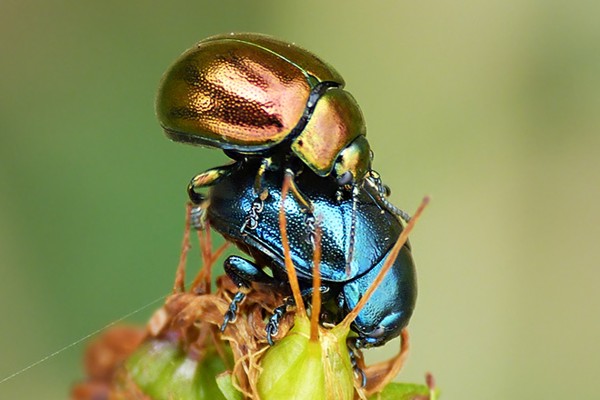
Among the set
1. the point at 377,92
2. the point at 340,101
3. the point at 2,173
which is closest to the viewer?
the point at 340,101

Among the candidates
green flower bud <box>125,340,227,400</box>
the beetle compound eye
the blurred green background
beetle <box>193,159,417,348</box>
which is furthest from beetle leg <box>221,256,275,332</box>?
the blurred green background

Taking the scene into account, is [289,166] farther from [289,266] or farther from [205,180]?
[289,266]

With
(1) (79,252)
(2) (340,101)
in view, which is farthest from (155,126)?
(2) (340,101)

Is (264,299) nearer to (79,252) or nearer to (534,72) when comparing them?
(79,252)

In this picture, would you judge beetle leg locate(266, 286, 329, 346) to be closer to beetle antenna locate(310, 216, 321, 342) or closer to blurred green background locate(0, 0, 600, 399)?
beetle antenna locate(310, 216, 321, 342)

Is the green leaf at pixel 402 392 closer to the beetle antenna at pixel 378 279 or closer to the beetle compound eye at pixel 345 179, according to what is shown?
the beetle antenna at pixel 378 279

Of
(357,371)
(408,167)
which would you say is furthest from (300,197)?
(408,167)

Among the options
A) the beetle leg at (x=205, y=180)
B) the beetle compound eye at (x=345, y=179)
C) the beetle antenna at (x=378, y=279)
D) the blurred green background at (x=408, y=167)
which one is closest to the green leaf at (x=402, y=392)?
the beetle antenna at (x=378, y=279)

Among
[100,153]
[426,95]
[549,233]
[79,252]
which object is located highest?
[426,95]
